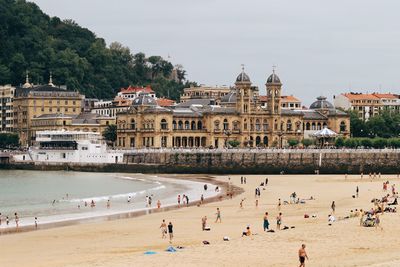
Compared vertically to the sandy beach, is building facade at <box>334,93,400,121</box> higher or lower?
higher

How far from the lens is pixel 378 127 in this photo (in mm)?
137875

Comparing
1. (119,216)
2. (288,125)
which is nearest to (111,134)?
(288,125)

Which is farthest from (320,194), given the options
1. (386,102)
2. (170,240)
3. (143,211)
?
(386,102)

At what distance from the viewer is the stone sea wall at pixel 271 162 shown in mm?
95062

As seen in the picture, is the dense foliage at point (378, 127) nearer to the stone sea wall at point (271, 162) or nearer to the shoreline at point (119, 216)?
the stone sea wall at point (271, 162)

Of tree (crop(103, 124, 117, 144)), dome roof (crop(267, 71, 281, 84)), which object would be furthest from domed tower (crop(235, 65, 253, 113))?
tree (crop(103, 124, 117, 144))

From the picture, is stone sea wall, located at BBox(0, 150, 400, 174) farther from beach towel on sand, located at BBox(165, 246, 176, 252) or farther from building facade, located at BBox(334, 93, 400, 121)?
building facade, located at BBox(334, 93, 400, 121)

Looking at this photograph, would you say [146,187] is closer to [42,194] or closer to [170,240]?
[42,194]

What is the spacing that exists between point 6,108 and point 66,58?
17.6 meters

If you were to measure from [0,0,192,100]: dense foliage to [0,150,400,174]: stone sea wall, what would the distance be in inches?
2612

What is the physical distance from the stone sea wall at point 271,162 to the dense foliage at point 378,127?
41298mm

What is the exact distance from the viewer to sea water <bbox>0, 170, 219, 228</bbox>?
5671 cm

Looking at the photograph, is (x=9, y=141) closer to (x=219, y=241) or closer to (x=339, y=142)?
(x=339, y=142)

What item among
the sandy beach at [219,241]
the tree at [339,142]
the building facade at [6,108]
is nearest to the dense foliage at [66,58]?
the building facade at [6,108]
